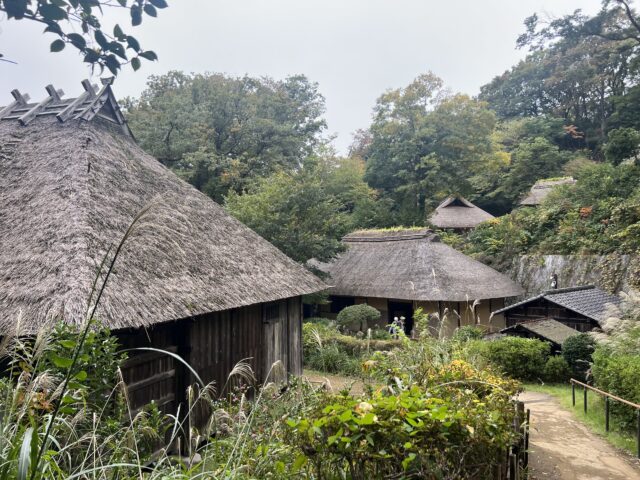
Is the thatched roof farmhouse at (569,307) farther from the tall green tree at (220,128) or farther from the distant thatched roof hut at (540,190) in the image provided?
the tall green tree at (220,128)

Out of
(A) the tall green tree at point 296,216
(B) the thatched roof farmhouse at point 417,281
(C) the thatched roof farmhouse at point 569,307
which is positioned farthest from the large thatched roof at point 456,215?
(C) the thatched roof farmhouse at point 569,307

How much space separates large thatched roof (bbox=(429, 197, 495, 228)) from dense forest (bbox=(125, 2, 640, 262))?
56 cm

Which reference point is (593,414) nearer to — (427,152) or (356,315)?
(356,315)

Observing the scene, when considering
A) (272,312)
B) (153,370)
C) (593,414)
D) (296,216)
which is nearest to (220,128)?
(296,216)

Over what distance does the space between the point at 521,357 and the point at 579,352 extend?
123 cm

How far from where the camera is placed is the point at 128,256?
19.2ft

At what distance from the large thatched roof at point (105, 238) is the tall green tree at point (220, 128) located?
9.81 metres

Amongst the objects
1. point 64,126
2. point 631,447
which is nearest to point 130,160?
point 64,126

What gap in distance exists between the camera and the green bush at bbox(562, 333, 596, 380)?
10461 millimetres

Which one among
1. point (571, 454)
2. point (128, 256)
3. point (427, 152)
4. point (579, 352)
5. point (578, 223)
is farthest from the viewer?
point (427, 152)

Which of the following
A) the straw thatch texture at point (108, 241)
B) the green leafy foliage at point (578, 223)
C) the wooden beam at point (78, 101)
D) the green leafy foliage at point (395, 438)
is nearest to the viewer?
the green leafy foliage at point (395, 438)

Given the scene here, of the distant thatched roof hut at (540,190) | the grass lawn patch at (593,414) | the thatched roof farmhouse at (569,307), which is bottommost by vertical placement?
the grass lawn patch at (593,414)

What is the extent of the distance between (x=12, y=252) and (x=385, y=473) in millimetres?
5100

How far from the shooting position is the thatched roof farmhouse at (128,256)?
16.4ft
